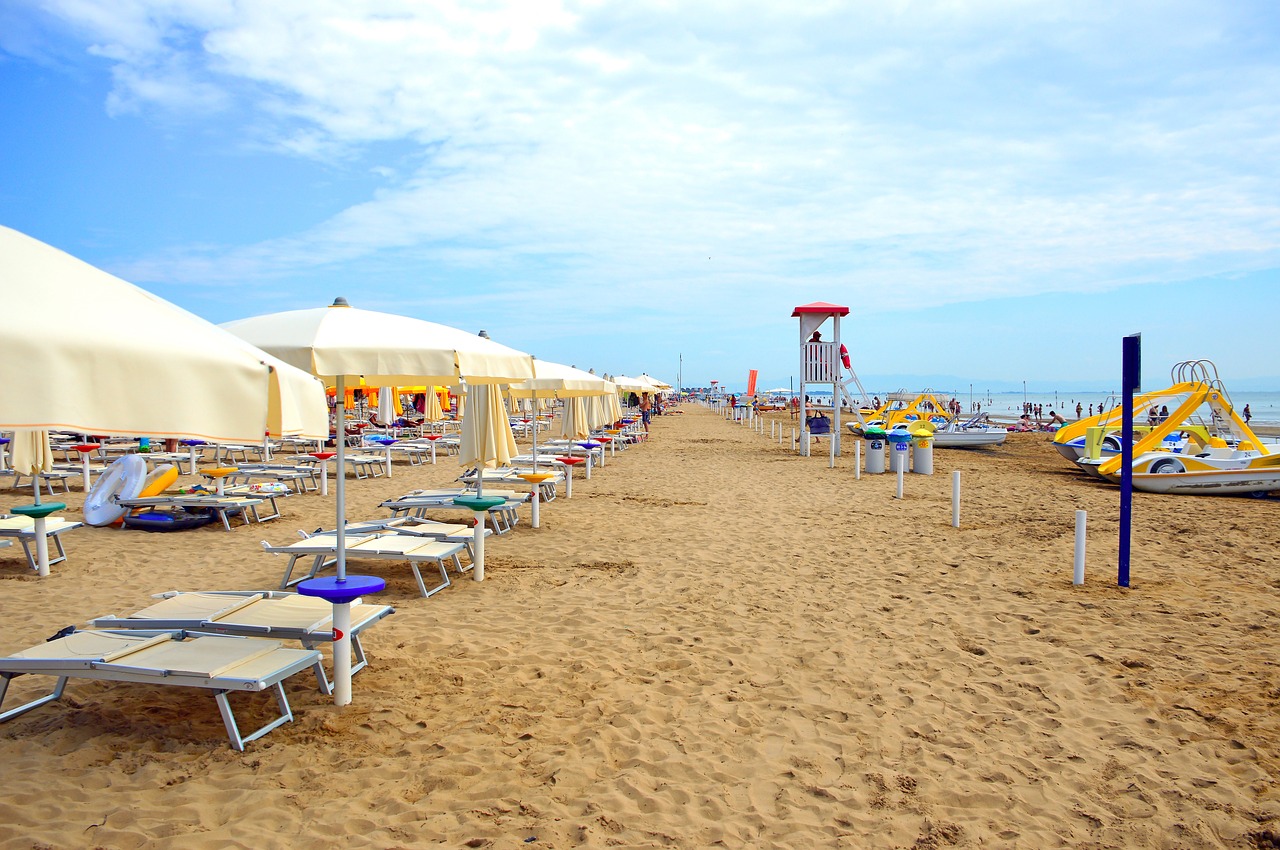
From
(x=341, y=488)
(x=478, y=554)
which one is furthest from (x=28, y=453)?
(x=341, y=488)

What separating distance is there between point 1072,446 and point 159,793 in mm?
18424

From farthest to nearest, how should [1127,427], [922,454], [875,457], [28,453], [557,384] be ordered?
[922,454] < [875,457] < [557,384] < [28,453] < [1127,427]

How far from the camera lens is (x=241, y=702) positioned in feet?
13.6

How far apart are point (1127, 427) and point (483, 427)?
5.97 m

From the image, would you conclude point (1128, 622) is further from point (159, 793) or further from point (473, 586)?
point (159, 793)

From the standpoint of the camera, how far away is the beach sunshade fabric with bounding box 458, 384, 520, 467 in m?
8.44

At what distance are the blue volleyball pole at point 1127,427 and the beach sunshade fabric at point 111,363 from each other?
19.7 ft

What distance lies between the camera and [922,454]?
1616cm

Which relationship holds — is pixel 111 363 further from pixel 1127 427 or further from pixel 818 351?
pixel 818 351

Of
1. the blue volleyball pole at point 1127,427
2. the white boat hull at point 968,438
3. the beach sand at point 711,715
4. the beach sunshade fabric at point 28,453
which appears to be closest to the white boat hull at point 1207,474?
the beach sand at point 711,715

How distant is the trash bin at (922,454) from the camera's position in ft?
52.5

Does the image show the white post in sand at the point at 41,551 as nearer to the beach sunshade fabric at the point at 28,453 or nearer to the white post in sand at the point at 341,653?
the beach sunshade fabric at the point at 28,453

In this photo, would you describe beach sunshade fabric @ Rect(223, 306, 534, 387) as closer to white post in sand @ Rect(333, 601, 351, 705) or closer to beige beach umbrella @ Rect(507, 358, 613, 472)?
Answer: white post in sand @ Rect(333, 601, 351, 705)

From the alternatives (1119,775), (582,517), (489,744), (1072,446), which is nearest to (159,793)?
(489,744)
